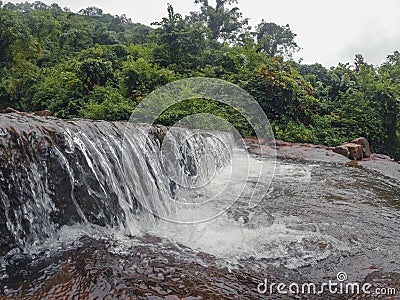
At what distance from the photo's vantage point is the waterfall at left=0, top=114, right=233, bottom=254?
2.62 meters

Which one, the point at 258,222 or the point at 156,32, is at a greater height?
the point at 156,32

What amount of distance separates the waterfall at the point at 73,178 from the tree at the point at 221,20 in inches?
957

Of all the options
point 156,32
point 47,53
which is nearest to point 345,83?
point 156,32

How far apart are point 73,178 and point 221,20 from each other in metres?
26.3

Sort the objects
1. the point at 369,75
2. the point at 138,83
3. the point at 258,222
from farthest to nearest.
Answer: the point at 369,75 → the point at 138,83 → the point at 258,222

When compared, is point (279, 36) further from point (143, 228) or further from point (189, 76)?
point (143, 228)

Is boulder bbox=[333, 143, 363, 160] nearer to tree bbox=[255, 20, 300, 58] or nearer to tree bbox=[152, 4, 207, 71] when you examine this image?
tree bbox=[152, 4, 207, 71]

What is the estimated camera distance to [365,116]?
13320mm

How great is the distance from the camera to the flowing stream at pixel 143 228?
2168 millimetres

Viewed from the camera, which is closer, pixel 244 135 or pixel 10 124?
pixel 10 124

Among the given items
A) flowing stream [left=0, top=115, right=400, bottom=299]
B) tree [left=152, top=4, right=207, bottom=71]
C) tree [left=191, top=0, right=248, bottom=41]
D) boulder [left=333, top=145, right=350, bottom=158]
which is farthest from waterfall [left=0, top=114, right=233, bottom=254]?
tree [left=191, top=0, right=248, bottom=41]

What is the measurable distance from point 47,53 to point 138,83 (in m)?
9.95

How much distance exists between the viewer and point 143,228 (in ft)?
11.5

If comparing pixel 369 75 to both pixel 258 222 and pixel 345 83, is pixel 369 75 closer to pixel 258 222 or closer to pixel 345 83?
pixel 345 83
